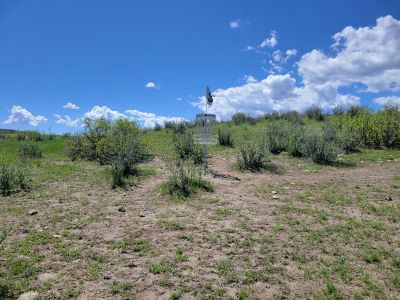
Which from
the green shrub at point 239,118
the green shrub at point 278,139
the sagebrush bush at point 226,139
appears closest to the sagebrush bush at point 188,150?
the sagebrush bush at point 226,139

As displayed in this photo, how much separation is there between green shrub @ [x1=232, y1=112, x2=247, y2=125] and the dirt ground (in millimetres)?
13868

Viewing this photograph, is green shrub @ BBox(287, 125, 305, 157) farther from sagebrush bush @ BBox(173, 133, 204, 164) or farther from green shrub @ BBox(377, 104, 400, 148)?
green shrub @ BBox(377, 104, 400, 148)

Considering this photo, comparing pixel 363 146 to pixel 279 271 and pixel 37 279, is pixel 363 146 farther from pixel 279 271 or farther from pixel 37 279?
pixel 37 279

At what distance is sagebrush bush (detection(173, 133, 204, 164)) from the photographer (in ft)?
36.0

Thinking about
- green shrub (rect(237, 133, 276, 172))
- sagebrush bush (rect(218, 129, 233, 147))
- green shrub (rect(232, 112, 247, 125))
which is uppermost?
green shrub (rect(232, 112, 247, 125))

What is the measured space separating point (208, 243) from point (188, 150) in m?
7.13

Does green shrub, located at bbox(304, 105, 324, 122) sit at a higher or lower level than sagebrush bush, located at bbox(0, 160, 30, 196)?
higher

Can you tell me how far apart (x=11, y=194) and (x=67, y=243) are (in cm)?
313

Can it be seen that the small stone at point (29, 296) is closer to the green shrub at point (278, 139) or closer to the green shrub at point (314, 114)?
the green shrub at point (278, 139)

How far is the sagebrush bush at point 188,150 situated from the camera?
11.0m

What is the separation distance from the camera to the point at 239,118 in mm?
21641

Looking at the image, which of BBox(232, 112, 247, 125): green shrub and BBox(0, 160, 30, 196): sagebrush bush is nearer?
BBox(0, 160, 30, 196): sagebrush bush

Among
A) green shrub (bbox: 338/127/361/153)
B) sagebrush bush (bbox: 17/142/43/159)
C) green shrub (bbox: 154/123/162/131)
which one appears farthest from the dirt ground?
green shrub (bbox: 154/123/162/131)

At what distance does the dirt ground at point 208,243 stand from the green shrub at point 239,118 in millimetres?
13868
